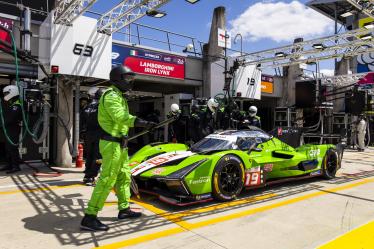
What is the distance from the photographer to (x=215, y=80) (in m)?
13.7

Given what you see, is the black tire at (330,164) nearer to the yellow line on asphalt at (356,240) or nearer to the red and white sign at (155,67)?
the yellow line on asphalt at (356,240)

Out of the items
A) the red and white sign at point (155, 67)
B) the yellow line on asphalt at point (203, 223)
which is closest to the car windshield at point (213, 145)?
the yellow line on asphalt at point (203, 223)

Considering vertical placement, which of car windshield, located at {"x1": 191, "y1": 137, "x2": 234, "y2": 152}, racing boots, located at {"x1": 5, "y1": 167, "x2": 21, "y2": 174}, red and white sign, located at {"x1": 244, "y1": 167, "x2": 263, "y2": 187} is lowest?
racing boots, located at {"x1": 5, "y1": 167, "x2": 21, "y2": 174}

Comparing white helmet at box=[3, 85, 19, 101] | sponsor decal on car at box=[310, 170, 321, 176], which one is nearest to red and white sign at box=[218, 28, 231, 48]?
sponsor decal on car at box=[310, 170, 321, 176]

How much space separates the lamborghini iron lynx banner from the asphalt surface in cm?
590

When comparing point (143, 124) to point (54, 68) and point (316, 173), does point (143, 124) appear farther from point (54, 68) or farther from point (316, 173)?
point (54, 68)

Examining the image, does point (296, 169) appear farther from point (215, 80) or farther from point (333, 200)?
point (215, 80)

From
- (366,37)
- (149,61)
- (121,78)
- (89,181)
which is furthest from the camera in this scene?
Result: (149,61)

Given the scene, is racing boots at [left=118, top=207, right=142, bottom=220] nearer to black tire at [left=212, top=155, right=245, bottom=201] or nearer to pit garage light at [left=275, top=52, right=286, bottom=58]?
black tire at [left=212, top=155, right=245, bottom=201]

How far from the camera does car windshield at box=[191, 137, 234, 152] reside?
224 inches

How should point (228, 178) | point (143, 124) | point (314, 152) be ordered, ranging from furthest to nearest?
1. point (314, 152)
2. point (228, 178)
3. point (143, 124)

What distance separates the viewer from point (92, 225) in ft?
12.5

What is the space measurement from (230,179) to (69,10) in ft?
18.4

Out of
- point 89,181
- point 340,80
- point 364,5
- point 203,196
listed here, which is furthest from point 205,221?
point 340,80
